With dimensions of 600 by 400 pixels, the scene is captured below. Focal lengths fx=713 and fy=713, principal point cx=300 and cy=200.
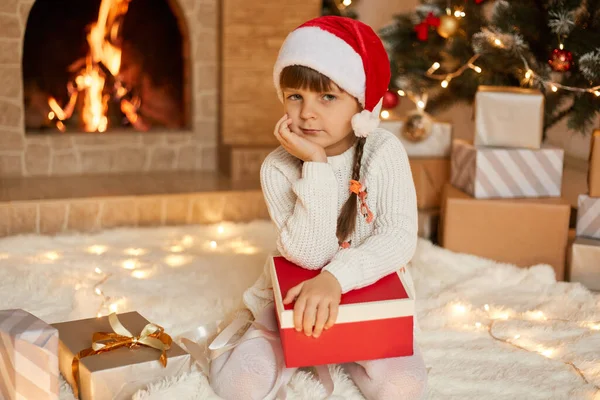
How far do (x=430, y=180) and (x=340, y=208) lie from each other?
1026mm

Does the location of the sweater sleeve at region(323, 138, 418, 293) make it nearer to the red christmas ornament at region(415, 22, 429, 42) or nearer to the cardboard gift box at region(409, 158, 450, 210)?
the cardboard gift box at region(409, 158, 450, 210)

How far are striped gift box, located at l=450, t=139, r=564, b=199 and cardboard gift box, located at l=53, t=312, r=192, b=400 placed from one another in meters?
1.09

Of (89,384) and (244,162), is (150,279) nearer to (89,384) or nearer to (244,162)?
(89,384)

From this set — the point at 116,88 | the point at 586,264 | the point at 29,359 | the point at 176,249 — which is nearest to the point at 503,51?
the point at 586,264

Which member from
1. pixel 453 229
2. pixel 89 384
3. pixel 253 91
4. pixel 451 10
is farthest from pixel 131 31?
pixel 89 384

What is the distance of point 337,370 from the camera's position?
4.20ft

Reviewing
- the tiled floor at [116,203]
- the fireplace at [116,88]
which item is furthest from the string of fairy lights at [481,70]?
the fireplace at [116,88]

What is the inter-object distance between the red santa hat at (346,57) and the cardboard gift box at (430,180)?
3.35ft

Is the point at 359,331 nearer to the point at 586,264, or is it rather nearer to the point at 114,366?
the point at 114,366

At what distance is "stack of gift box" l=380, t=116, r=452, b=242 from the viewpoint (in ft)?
7.36

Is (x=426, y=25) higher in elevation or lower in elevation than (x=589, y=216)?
higher

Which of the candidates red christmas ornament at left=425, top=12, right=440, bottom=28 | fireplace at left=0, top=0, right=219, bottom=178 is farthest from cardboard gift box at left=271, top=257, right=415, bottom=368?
fireplace at left=0, top=0, right=219, bottom=178

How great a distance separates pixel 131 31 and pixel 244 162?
A: 687 mm

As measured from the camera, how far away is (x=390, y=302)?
1.12 metres
